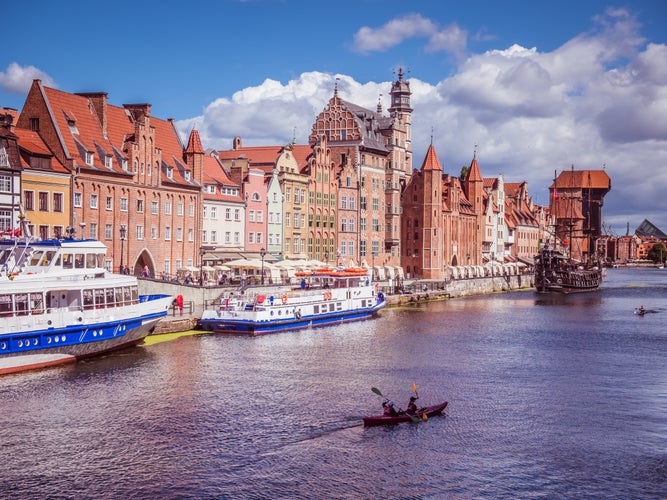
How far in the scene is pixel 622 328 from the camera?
88.8 meters

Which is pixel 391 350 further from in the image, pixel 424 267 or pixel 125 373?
pixel 424 267

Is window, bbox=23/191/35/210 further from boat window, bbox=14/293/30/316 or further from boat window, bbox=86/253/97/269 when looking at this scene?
boat window, bbox=14/293/30/316

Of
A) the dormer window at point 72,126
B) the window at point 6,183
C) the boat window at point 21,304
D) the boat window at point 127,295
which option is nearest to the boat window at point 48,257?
the boat window at point 21,304

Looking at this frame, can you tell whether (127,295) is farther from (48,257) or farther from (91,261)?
(48,257)

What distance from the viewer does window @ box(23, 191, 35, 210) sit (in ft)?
237

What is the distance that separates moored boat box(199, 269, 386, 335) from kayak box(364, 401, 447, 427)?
32.3m

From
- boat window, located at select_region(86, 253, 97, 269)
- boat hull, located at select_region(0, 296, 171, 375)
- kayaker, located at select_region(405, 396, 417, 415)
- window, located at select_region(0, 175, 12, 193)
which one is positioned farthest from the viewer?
window, located at select_region(0, 175, 12, 193)

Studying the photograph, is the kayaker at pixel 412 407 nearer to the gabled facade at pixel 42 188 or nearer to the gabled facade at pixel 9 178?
the gabled facade at pixel 42 188

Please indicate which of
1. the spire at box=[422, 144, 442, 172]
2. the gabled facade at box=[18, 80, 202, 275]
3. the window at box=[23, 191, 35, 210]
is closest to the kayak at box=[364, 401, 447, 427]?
the gabled facade at box=[18, 80, 202, 275]

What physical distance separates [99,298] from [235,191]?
152 feet

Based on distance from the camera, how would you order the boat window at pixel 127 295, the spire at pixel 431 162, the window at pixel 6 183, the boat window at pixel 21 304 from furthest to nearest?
the spire at pixel 431 162 < the window at pixel 6 183 < the boat window at pixel 127 295 < the boat window at pixel 21 304

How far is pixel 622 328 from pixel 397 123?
221 feet

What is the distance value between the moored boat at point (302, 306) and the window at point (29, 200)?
1776 cm

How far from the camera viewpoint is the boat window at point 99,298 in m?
59.8
